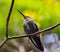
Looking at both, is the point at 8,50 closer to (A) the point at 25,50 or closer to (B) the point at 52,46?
(A) the point at 25,50

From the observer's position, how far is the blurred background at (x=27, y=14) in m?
1.70

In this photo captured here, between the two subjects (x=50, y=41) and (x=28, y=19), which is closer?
(x=28, y=19)

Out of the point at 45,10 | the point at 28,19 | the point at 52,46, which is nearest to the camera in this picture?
the point at 28,19

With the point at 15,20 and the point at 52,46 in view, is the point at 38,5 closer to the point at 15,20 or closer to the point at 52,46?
the point at 15,20

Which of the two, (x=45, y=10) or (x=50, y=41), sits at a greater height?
(x=45, y=10)

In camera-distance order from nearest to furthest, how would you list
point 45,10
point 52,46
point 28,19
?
point 28,19, point 52,46, point 45,10

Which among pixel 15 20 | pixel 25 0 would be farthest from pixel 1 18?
pixel 25 0

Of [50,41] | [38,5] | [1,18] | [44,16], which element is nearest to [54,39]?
[50,41]

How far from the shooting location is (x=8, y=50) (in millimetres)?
1794

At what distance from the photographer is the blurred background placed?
5.59 feet

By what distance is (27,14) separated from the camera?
1.71 m

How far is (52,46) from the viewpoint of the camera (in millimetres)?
1694

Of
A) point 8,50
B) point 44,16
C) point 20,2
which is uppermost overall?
point 20,2

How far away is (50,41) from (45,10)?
0.27 metres
